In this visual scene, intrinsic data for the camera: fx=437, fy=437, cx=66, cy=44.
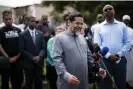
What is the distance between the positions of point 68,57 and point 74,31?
16.7 inches

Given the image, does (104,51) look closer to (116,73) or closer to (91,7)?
(116,73)

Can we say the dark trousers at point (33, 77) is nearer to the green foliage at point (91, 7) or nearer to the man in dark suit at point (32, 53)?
the man in dark suit at point (32, 53)

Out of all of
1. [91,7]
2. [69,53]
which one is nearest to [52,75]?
[69,53]

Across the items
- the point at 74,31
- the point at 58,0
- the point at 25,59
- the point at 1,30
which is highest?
the point at 74,31

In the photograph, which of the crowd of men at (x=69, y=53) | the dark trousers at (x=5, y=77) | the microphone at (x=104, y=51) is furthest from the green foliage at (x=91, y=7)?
the microphone at (x=104, y=51)

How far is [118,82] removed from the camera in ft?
28.3

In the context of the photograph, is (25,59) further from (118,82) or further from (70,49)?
(70,49)

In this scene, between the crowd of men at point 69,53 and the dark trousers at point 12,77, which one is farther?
the dark trousers at point 12,77

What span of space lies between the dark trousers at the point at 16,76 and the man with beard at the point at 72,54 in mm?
3483

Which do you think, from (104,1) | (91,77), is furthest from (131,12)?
(91,77)

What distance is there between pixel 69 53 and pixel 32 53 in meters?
3.39

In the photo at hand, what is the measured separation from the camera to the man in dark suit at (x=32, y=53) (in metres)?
10.1

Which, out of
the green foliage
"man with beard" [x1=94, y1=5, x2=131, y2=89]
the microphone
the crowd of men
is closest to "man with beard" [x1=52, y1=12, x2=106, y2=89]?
the crowd of men

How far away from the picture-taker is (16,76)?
1041cm
